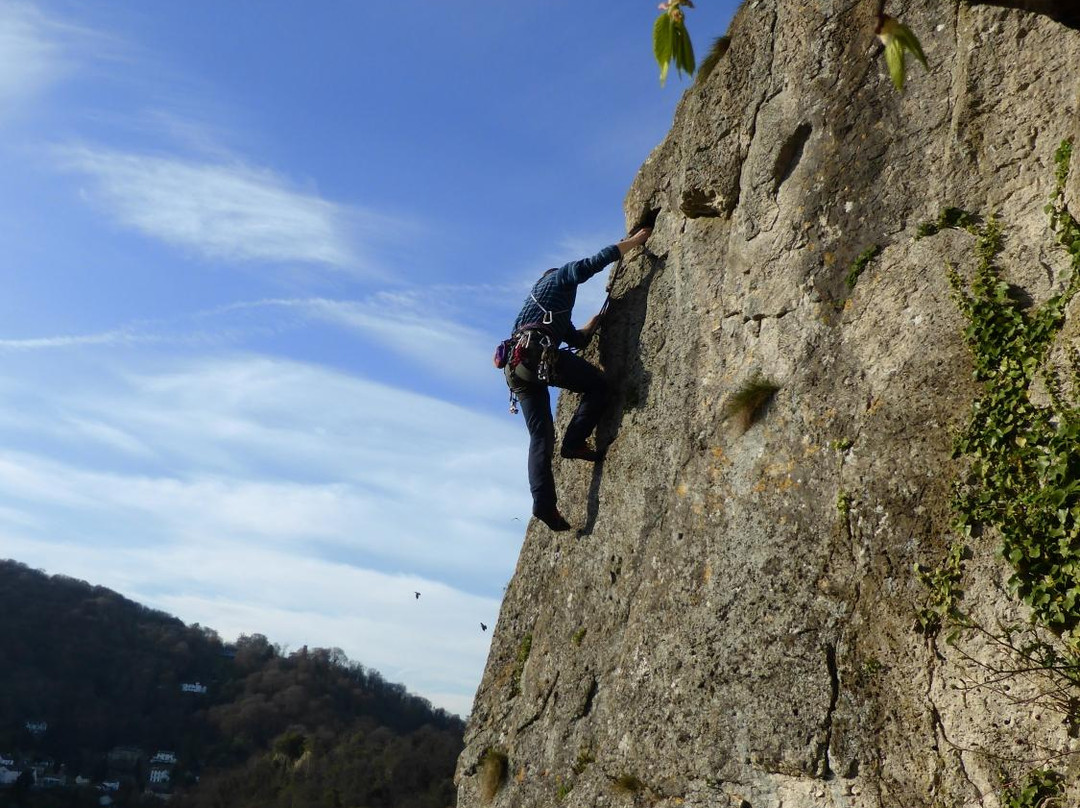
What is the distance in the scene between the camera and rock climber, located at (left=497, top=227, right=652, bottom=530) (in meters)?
9.13

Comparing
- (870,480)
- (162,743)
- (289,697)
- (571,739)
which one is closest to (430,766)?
(289,697)

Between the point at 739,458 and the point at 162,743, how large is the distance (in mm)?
62927

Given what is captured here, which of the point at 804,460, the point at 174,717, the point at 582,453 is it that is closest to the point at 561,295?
the point at 582,453

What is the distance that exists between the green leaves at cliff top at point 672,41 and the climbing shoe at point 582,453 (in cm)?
568

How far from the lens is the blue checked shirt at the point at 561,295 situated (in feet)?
30.8

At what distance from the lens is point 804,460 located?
270 inches

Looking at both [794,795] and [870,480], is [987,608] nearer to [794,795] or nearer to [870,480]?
[870,480]

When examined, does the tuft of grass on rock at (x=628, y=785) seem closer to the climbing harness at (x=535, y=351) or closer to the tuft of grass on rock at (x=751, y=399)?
the tuft of grass on rock at (x=751, y=399)

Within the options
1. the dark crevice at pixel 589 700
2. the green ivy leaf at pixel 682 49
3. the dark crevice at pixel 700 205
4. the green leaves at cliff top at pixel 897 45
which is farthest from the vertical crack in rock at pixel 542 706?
the green leaves at cliff top at pixel 897 45

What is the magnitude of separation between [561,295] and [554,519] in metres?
2.04

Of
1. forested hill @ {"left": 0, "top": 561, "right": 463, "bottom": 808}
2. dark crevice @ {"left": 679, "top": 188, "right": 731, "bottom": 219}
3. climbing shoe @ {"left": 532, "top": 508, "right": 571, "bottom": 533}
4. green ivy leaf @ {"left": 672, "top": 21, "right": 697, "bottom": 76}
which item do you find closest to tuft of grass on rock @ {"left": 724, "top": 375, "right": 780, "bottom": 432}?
dark crevice @ {"left": 679, "top": 188, "right": 731, "bottom": 219}

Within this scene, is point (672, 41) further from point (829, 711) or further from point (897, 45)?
point (829, 711)

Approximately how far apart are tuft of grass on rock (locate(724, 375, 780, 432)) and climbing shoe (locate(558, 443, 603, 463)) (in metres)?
1.90

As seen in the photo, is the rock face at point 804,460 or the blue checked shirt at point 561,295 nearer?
the rock face at point 804,460
